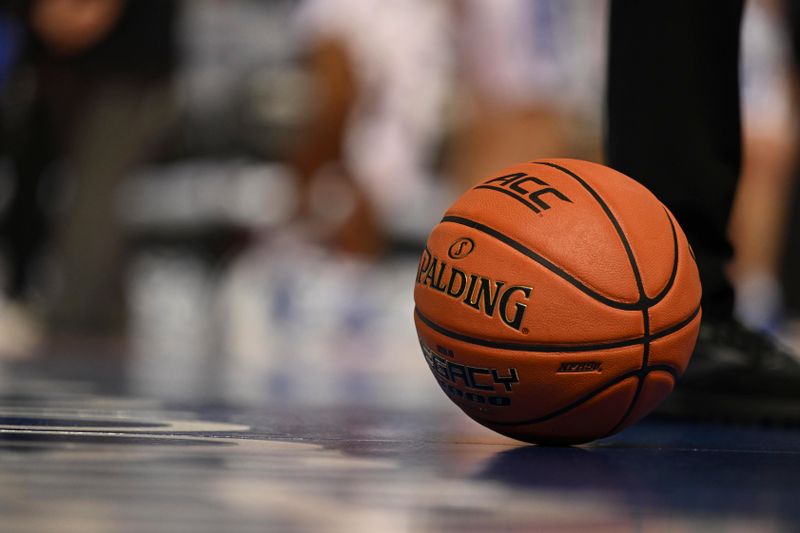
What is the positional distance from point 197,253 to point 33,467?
11.2 meters

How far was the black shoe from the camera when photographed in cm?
237

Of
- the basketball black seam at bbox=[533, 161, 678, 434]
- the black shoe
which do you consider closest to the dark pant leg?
the black shoe

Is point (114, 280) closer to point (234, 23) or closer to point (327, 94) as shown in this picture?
point (327, 94)

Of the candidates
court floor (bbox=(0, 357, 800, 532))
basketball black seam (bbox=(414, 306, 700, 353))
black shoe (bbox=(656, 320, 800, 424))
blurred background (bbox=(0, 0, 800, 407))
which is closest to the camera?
court floor (bbox=(0, 357, 800, 532))

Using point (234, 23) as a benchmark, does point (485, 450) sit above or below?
below

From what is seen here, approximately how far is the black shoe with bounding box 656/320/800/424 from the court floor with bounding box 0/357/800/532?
0.17ft

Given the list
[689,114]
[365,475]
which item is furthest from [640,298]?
[689,114]

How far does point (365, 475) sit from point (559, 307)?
421 mm

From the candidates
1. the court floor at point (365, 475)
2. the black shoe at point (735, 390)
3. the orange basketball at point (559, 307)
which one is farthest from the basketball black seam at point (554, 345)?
the black shoe at point (735, 390)

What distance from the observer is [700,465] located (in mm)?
1741

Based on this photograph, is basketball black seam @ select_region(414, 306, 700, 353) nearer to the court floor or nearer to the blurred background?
the court floor

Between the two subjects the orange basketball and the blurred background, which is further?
the blurred background

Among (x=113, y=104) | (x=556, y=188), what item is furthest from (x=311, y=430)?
(x=113, y=104)

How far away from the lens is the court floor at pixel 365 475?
127 cm
